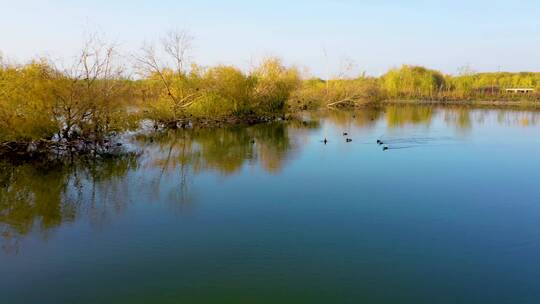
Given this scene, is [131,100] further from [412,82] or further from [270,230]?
[412,82]

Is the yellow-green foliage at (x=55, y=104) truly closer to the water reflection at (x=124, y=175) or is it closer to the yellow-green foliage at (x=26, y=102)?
the yellow-green foliage at (x=26, y=102)

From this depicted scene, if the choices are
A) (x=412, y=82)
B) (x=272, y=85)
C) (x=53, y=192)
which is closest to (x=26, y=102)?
(x=53, y=192)

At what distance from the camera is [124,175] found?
1376 cm

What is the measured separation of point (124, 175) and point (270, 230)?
6.56 meters

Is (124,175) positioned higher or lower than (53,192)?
higher

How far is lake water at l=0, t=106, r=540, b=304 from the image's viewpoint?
6.63m

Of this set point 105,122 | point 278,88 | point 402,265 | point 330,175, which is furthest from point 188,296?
point 278,88

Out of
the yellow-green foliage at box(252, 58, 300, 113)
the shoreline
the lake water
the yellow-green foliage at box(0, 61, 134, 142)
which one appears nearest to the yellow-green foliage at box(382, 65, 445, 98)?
A: the shoreline

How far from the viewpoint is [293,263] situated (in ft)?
24.3

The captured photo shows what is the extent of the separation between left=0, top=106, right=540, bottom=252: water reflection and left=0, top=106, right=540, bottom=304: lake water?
0.07 metres

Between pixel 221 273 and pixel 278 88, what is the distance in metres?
28.8

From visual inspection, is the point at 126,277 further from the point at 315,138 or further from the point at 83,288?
the point at 315,138

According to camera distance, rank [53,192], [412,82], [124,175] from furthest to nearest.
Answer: [412,82] → [124,175] → [53,192]

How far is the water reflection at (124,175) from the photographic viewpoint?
9.81m
